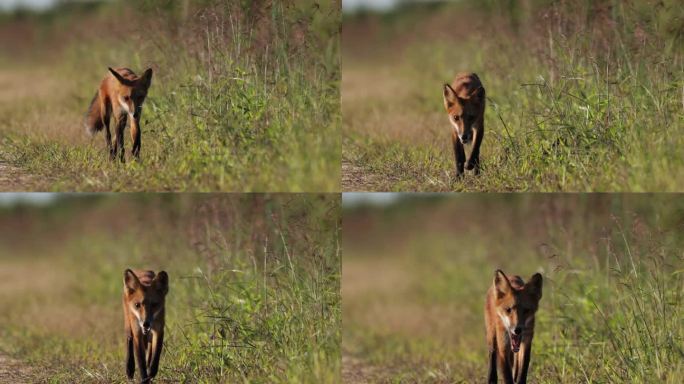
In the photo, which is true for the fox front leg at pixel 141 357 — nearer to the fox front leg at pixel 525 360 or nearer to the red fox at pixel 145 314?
the red fox at pixel 145 314

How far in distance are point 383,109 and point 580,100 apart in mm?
2865

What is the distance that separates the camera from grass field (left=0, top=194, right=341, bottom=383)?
848 centimetres

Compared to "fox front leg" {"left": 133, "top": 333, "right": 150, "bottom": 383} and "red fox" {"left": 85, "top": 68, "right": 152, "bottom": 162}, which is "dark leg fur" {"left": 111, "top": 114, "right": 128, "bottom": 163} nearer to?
"red fox" {"left": 85, "top": 68, "right": 152, "bottom": 162}

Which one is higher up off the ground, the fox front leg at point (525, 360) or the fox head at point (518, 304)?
the fox head at point (518, 304)

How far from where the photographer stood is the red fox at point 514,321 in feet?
27.1

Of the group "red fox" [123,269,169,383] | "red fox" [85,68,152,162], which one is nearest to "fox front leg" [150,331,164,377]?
"red fox" [123,269,169,383]

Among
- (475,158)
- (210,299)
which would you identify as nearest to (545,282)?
(475,158)

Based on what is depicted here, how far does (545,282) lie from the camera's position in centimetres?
1019

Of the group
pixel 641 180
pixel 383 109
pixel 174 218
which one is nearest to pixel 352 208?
pixel 383 109

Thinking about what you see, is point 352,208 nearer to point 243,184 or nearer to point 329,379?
point 243,184

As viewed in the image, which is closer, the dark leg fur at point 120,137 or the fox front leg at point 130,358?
the fox front leg at point 130,358

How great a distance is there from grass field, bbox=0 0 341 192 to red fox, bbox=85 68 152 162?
0.13 meters

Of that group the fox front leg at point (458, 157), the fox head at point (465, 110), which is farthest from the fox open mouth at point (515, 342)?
the fox head at point (465, 110)

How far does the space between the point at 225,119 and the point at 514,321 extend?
3.24m
